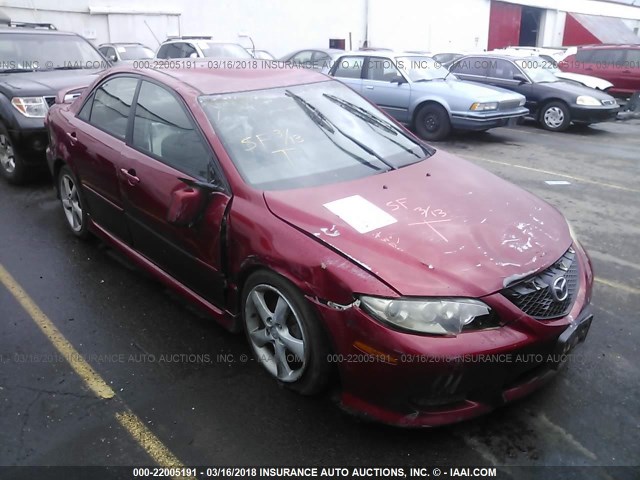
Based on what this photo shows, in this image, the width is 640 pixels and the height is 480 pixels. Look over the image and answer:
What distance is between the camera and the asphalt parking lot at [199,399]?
2.40 meters

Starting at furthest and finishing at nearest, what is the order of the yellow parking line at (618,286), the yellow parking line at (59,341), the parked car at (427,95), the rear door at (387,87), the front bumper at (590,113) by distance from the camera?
the front bumper at (590,113), the rear door at (387,87), the parked car at (427,95), the yellow parking line at (618,286), the yellow parking line at (59,341)

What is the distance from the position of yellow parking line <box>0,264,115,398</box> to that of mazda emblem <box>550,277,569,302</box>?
2290 millimetres

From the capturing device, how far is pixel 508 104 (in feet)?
31.2

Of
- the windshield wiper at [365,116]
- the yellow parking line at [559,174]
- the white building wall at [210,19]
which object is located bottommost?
the yellow parking line at [559,174]

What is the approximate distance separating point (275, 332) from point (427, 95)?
25.5ft

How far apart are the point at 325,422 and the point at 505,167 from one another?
6.09m

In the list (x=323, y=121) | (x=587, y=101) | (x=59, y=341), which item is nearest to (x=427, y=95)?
(x=587, y=101)

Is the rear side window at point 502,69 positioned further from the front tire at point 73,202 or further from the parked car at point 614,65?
the front tire at point 73,202

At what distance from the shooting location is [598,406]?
8.80 feet

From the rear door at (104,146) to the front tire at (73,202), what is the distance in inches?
6.5

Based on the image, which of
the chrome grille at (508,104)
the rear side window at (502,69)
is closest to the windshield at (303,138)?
the chrome grille at (508,104)

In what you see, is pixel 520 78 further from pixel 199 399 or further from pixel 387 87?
pixel 199 399

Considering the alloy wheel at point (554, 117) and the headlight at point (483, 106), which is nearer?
the headlight at point (483, 106)

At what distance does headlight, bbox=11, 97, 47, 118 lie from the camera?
5.65 metres
